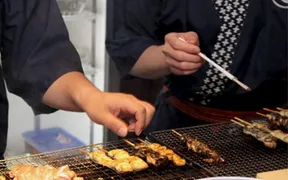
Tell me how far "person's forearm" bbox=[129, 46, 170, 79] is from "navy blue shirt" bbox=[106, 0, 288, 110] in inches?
0.8

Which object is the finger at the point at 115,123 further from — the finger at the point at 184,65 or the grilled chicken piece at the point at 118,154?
the finger at the point at 184,65

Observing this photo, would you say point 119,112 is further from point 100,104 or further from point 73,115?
point 73,115

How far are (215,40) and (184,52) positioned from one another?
22 centimetres

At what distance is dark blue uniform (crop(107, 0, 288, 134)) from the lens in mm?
1883

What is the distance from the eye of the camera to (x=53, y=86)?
1.52 m

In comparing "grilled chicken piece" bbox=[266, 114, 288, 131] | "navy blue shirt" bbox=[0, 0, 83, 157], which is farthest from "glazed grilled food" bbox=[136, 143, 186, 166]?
"grilled chicken piece" bbox=[266, 114, 288, 131]

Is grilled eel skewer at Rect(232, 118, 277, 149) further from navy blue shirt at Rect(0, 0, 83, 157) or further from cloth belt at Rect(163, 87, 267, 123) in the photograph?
navy blue shirt at Rect(0, 0, 83, 157)

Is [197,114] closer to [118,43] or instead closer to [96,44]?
[118,43]

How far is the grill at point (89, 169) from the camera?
1.31m

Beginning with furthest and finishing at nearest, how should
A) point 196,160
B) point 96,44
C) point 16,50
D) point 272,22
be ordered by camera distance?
point 96,44, point 272,22, point 16,50, point 196,160

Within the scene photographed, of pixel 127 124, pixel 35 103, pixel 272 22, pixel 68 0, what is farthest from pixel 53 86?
pixel 68 0

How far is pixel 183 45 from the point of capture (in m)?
1.70

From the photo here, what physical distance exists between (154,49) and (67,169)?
30.8 inches

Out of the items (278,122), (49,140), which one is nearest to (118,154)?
(278,122)
